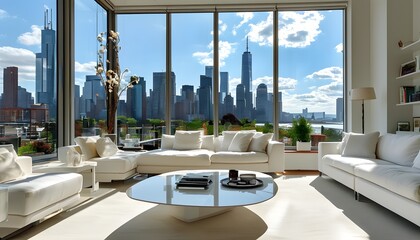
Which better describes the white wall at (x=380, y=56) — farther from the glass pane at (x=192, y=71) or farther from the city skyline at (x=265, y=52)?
the glass pane at (x=192, y=71)

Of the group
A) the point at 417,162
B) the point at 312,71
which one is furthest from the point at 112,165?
the point at 312,71

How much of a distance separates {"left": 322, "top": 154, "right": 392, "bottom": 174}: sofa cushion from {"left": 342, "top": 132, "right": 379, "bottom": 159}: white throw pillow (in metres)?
0.18

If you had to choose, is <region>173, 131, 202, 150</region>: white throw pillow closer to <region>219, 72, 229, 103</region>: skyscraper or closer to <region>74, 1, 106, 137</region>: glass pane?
<region>219, 72, 229, 103</region>: skyscraper

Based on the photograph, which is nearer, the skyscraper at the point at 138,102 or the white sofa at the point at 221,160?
the white sofa at the point at 221,160

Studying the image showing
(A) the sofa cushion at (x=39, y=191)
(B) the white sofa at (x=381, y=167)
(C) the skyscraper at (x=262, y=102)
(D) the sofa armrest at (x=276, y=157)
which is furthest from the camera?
(C) the skyscraper at (x=262, y=102)

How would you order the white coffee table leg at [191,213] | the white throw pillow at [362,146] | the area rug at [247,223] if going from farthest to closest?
the white throw pillow at [362,146] < the white coffee table leg at [191,213] < the area rug at [247,223]

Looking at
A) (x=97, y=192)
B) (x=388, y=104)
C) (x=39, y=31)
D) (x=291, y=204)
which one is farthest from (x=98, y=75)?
(x=388, y=104)

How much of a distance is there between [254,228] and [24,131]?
3.36 metres

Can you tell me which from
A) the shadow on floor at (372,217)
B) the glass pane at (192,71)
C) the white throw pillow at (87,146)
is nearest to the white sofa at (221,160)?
the white throw pillow at (87,146)

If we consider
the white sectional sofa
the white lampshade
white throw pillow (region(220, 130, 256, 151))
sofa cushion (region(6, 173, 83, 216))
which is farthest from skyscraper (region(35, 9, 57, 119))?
the white lampshade

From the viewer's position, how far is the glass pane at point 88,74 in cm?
505

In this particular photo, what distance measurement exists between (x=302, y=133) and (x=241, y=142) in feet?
4.82

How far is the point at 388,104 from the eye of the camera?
4.97m

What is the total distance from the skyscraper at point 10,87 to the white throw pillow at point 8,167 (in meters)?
1.02
